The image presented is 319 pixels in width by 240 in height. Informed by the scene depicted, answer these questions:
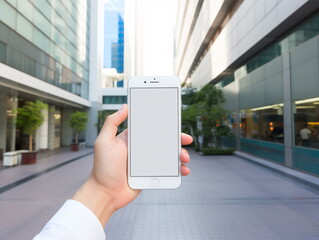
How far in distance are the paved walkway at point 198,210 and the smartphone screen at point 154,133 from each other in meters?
3.11

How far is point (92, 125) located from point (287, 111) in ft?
75.6

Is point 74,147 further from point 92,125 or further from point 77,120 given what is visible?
point 92,125

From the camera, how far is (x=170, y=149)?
2463 mm

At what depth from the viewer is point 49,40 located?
1819 centimetres

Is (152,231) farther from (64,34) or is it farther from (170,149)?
(64,34)

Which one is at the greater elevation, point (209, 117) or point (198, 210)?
point (209, 117)

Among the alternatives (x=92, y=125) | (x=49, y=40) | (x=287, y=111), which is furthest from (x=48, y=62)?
(x=287, y=111)

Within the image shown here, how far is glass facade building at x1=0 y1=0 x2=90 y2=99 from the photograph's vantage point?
42.5 ft

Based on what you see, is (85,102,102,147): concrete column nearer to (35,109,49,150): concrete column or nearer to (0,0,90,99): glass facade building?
(0,0,90,99): glass facade building

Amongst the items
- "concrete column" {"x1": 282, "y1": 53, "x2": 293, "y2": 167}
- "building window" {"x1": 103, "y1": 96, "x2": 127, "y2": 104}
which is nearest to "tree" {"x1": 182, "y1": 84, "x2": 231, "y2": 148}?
"concrete column" {"x1": 282, "y1": 53, "x2": 293, "y2": 167}

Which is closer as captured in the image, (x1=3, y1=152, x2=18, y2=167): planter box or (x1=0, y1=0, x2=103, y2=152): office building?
(x1=3, y1=152, x2=18, y2=167): planter box

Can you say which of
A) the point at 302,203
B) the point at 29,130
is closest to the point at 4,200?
the point at 29,130

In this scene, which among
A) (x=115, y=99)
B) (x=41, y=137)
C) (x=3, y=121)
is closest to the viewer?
(x=3, y=121)

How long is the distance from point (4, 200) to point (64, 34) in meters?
18.7
